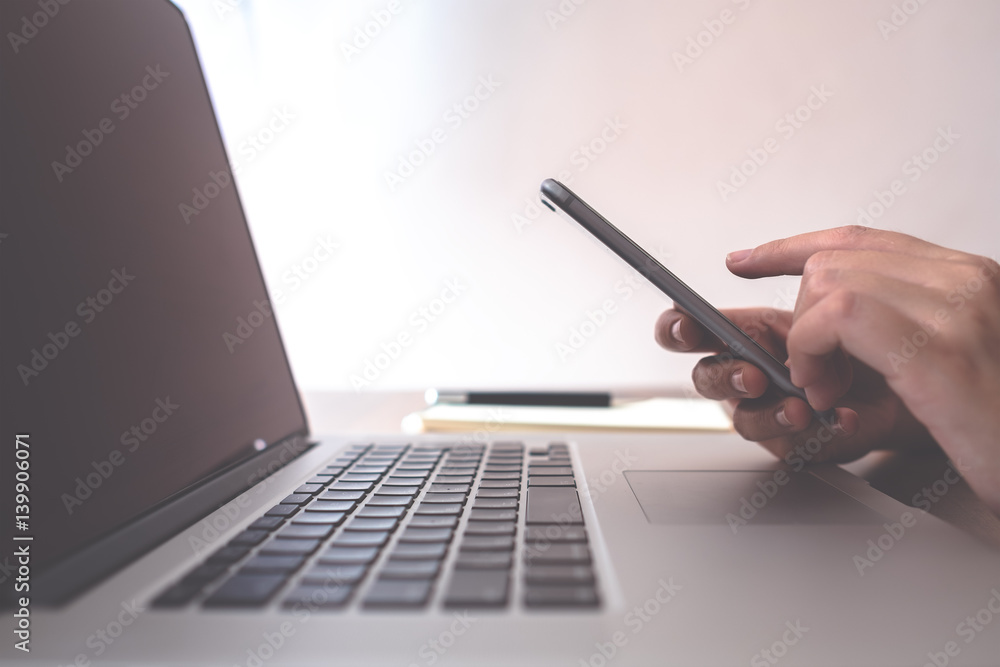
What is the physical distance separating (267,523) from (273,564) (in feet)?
0.22

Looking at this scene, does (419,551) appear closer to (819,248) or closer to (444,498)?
(444,498)

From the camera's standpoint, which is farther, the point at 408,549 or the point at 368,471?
the point at 368,471

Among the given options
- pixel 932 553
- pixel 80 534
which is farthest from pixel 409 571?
pixel 932 553

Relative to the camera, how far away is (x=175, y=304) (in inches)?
16.8

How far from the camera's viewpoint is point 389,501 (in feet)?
1.23

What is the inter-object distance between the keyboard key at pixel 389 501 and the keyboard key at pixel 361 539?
6 centimetres

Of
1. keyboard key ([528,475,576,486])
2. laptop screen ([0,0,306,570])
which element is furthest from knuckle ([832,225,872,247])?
laptop screen ([0,0,306,570])

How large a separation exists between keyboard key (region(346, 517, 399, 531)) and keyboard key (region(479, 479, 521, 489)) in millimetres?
99

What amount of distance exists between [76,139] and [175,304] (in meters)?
0.13

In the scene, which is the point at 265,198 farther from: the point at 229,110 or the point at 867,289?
the point at 867,289

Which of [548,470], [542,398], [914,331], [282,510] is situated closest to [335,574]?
[282,510]

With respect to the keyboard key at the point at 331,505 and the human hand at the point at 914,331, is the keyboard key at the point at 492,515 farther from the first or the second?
the human hand at the point at 914,331

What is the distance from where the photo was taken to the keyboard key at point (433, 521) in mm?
318

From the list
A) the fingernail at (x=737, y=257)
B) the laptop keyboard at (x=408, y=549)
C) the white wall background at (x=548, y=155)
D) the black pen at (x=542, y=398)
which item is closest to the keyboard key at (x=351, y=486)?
the laptop keyboard at (x=408, y=549)
